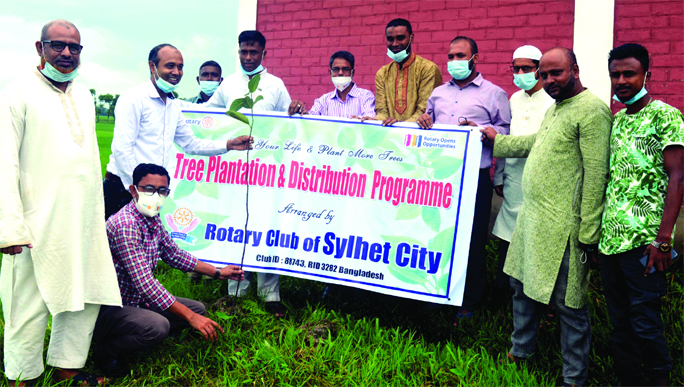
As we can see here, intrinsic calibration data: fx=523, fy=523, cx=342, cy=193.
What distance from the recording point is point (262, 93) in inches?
172

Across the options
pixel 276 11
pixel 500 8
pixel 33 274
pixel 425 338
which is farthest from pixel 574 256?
pixel 276 11

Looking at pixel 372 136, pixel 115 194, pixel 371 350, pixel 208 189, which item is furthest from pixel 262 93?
pixel 371 350

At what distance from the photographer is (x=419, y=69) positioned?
418 centimetres

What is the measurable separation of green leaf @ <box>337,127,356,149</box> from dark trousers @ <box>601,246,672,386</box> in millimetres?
1843

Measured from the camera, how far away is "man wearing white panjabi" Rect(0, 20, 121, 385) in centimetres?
A: 277

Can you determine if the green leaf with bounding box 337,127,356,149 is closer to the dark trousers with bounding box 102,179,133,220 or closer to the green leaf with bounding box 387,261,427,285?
the green leaf with bounding box 387,261,427,285

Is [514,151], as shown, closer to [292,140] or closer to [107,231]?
[292,140]

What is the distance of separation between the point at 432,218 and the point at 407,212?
0.59 ft

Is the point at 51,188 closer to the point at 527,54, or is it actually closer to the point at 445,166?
the point at 445,166

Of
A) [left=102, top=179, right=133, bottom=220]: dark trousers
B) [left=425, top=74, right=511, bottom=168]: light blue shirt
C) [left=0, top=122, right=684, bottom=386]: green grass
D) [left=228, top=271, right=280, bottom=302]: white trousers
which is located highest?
[left=425, top=74, right=511, bottom=168]: light blue shirt

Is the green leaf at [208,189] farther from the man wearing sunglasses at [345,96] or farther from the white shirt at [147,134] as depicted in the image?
the man wearing sunglasses at [345,96]

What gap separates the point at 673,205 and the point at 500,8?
3730 mm

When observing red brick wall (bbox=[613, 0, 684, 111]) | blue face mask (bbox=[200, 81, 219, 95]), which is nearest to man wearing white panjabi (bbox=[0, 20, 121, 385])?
blue face mask (bbox=[200, 81, 219, 95])

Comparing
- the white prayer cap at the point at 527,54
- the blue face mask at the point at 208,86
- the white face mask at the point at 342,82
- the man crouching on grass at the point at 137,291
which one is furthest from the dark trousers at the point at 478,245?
the blue face mask at the point at 208,86
